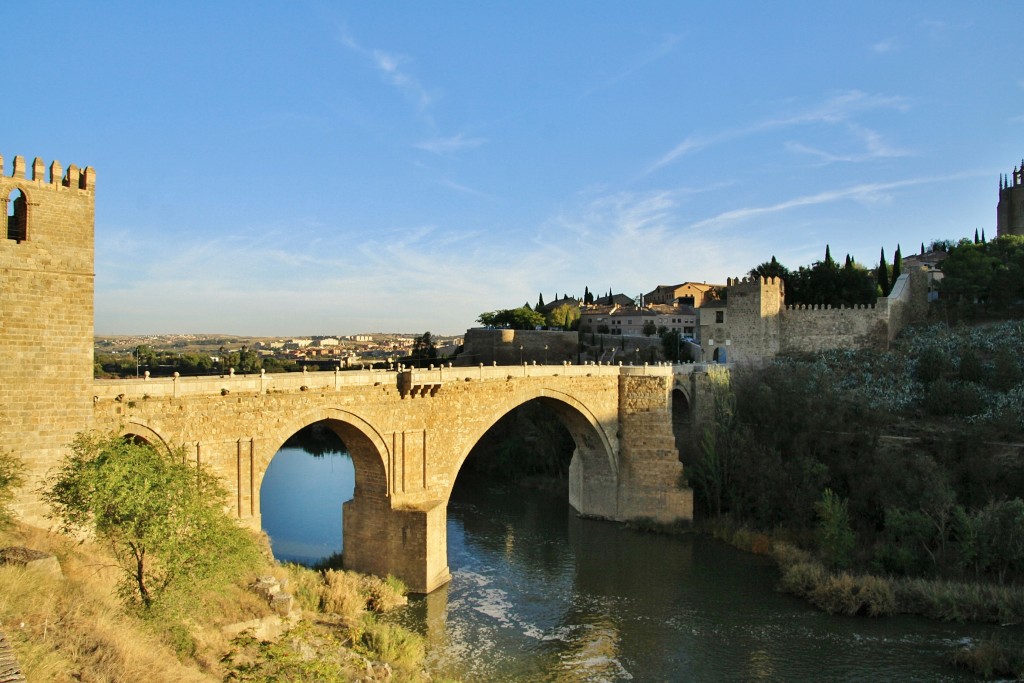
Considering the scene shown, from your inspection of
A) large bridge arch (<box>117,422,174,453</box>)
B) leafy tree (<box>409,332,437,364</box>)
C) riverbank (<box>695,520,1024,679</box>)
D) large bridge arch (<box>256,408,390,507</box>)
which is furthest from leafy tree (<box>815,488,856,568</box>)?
leafy tree (<box>409,332,437,364</box>)

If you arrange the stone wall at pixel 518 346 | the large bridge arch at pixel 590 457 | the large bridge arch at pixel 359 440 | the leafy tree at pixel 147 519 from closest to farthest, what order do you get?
the leafy tree at pixel 147 519 → the large bridge arch at pixel 359 440 → the large bridge arch at pixel 590 457 → the stone wall at pixel 518 346

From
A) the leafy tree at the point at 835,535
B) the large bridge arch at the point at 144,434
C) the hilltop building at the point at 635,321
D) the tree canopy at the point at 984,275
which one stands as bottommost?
the leafy tree at the point at 835,535

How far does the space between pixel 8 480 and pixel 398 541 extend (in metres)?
7.96

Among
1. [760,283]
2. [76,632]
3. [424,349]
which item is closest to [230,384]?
[76,632]

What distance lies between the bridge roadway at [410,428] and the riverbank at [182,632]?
167 cm

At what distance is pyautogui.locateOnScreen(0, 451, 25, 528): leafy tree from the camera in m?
8.29

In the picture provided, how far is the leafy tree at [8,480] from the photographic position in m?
8.29

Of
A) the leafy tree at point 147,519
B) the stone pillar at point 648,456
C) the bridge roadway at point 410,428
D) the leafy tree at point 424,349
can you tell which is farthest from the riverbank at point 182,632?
the leafy tree at point 424,349

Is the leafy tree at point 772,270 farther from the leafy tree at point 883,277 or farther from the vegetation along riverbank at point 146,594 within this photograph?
the vegetation along riverbank at point 146,594

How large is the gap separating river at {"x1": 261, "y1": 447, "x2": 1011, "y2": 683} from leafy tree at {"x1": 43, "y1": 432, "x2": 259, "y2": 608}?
16.6 feet

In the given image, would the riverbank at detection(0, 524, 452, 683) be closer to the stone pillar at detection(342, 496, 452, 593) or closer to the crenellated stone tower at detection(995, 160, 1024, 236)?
the stone pillar at detection(342, 496, 452, 593)

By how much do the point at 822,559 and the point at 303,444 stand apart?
29578 mm

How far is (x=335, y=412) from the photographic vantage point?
550 inches

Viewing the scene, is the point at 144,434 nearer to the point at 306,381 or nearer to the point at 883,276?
the point at 306,381
